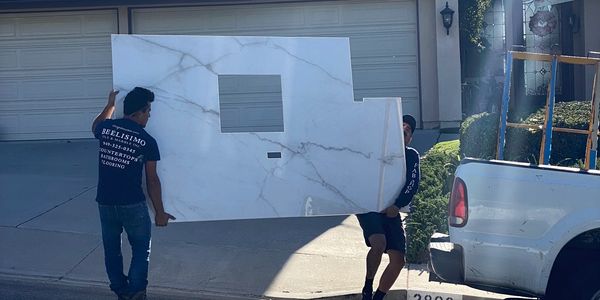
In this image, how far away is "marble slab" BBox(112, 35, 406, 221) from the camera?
5.99 m

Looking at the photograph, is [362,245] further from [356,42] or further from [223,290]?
[356,42]

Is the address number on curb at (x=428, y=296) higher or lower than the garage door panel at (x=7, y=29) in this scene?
lower

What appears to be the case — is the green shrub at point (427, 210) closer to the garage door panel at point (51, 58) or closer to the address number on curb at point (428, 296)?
the address number on curb at point (428, 296)

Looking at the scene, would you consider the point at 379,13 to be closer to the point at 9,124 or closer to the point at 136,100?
the point at 9,124

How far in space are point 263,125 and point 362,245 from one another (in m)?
6.45

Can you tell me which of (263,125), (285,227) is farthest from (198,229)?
(263,125)

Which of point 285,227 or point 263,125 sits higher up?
point 263,125

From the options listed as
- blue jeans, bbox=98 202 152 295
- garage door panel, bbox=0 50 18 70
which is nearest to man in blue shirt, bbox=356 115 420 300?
blue jeans, bbox=98 202 152 295

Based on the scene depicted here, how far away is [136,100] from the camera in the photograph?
563 cm

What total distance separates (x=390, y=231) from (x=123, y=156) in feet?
6.84

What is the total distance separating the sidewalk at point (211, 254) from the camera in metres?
7.02

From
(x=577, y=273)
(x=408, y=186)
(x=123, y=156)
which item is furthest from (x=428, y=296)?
(x=123, y=156)

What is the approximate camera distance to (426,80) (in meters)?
14.6

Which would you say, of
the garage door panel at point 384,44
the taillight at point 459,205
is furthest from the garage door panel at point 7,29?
the taillight at point 459,205
